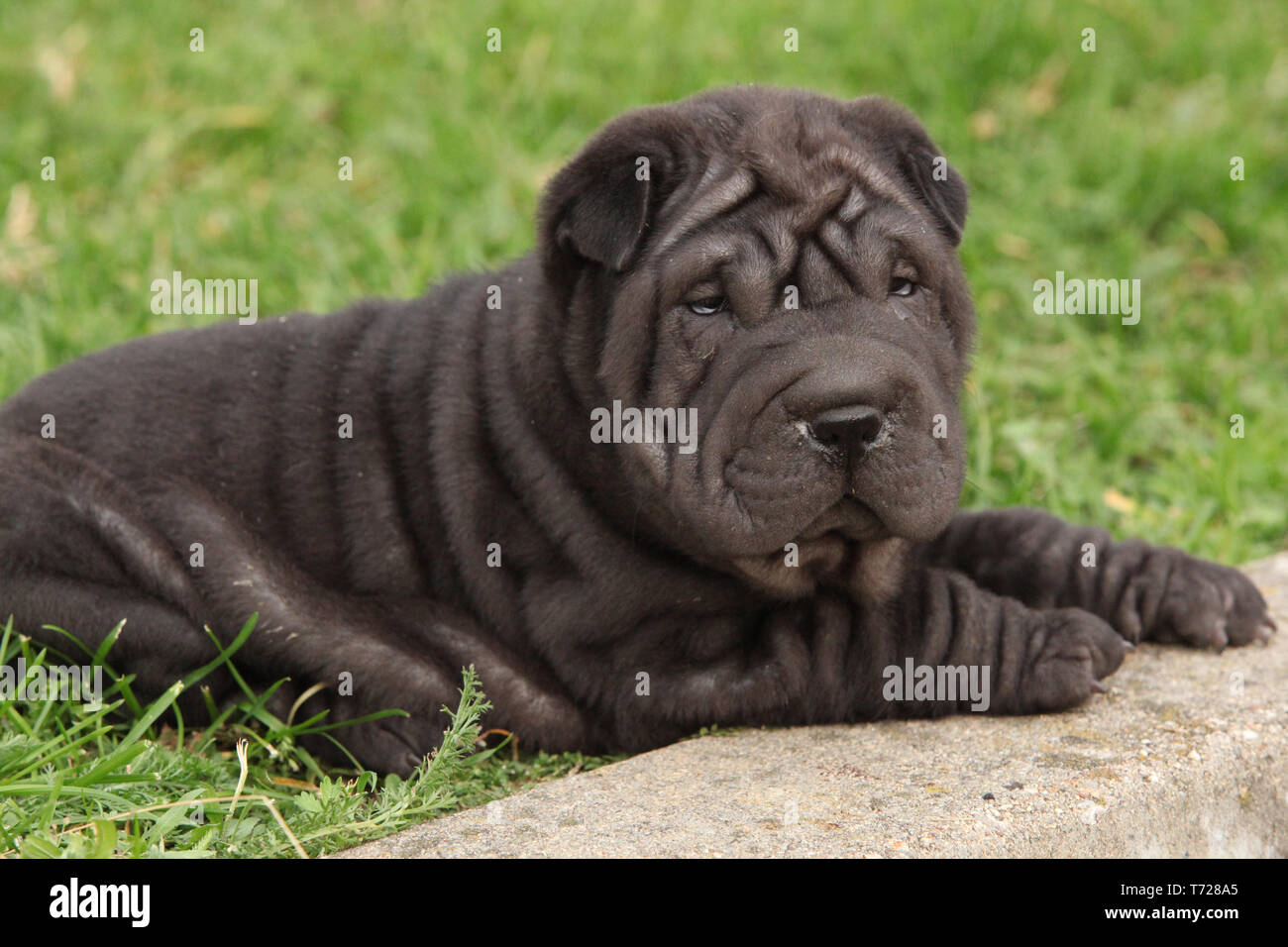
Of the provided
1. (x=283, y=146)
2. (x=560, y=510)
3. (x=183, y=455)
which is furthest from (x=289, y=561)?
(x=283, y=146)

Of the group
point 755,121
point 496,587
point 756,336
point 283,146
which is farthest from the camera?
point 283,146

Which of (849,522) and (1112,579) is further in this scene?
(1112,579)

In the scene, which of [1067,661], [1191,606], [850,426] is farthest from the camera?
[1191,606]

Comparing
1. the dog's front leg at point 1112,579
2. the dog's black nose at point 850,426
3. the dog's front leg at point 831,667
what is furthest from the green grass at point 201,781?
the dog's front leg at point 1112,579

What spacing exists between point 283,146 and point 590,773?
5.51 meters

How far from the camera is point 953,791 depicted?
12.5 feet

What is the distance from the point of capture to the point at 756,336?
3.93m

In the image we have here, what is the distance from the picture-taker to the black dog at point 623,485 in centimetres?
396

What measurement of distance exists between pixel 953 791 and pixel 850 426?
953mm

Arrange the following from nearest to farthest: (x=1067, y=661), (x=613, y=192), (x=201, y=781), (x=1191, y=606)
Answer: (x=201, y=781) < (x=613, y=192) < (x=1067, y=661) < (x=1191, y=606)

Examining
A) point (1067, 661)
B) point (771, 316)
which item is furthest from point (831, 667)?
point (771, 316)

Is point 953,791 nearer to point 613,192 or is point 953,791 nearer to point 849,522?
point 849,522

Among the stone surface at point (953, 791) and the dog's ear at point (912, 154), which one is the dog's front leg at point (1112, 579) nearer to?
the stone surface at point (953, 791)

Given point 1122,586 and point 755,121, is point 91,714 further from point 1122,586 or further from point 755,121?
point 1122,586
